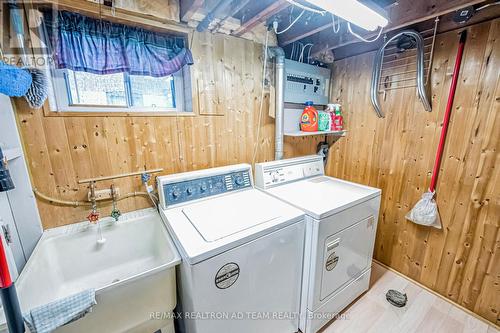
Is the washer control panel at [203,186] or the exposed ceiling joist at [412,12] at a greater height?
the exposed ceiling joist at [412,12]

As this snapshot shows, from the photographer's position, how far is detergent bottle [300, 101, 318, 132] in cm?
208

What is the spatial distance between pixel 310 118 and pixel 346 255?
48.7 inches

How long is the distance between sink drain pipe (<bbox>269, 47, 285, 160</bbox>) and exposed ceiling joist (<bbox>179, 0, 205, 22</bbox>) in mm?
731

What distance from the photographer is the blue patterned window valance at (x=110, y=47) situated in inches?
47.1

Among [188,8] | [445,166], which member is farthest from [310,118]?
[188,8]

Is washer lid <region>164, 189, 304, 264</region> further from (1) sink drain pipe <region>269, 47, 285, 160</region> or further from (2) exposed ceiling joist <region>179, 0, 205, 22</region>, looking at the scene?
(2) exposed ceiling joist <region>179, 0, 205, 22</region>

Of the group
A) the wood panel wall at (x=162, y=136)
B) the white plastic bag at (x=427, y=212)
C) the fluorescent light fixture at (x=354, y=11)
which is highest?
the fluorescent light fixture at (x=354, y=11)

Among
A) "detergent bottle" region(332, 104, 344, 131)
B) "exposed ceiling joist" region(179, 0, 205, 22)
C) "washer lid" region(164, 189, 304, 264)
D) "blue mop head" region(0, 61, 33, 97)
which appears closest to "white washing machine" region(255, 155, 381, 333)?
"washer lid" region(164, 189, 304, 264)

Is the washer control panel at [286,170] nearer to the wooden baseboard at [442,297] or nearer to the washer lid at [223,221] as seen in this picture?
the washer lid at [223,221]

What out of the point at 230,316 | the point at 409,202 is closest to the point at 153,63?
the point at 230,316

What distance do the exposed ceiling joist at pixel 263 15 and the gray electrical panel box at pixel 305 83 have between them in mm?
531

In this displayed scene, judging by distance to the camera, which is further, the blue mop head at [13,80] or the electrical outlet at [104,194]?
the electrical outlet at [104,194]
